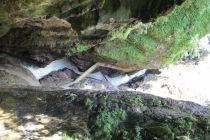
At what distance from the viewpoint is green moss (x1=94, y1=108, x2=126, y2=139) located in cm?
345

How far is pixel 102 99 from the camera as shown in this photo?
3.95 m

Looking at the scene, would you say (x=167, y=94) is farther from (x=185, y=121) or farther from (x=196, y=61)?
(x=185, y=121)

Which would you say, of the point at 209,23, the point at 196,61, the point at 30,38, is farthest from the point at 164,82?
the point at 30,38

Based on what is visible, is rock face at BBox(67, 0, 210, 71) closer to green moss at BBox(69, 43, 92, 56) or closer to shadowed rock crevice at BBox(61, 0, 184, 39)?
green moss at BBox(69, 43, 92, 56)

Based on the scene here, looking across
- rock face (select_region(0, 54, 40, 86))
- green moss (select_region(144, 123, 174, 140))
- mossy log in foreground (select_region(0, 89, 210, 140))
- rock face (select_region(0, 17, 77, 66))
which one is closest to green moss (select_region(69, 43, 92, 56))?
rock face (select_region(0, 17, 77, 66))

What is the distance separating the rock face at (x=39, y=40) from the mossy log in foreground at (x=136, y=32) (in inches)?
13.6

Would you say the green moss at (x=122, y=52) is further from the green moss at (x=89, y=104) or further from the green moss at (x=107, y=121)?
the green moss at (x=107, y=121)

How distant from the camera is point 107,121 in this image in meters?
3.59

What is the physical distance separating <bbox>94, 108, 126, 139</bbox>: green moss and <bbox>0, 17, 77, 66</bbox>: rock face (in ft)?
14.0

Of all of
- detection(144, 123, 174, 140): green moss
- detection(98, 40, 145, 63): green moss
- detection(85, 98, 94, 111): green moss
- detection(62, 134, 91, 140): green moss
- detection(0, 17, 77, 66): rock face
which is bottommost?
detection(62, 134, 91, 140): green moss

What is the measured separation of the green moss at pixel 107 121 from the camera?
A: 345 cm

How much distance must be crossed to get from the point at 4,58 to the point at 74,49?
210cm

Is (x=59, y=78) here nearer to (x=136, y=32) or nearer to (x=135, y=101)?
(x=136, y=32)

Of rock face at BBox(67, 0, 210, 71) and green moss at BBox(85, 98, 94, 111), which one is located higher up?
rock face at BBox(67, 0, 210, 71)
